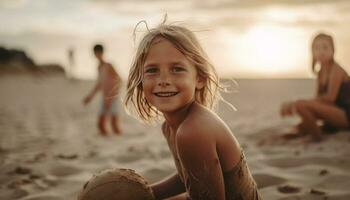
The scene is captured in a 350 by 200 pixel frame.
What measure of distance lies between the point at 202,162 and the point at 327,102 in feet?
12.5

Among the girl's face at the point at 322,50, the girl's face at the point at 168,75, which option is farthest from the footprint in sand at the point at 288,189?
the girl's face at the point at 322,50

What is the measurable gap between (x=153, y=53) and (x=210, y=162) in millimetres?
724

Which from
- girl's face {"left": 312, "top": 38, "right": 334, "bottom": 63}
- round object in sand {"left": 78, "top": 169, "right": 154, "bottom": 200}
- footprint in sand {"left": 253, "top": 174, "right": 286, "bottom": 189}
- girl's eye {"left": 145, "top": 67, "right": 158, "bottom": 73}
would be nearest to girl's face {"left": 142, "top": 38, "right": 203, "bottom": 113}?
girl's eye {"left": 145, "top": 67, "right": 158, "bottom": 73}

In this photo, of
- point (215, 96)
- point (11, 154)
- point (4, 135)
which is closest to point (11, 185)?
point (11, 154)

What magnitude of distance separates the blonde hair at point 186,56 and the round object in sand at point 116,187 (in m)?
0.51

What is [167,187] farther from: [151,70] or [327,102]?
[327,102]

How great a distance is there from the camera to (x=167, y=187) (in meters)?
3.36

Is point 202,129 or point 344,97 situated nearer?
point 202,129

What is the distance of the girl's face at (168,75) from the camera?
2.72 meters

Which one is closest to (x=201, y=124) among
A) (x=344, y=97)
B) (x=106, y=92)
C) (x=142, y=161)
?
(x=142, y=161)

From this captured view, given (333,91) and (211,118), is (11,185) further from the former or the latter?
(333,91)

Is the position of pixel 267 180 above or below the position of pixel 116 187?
below

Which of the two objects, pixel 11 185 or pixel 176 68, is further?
pixel 11 185

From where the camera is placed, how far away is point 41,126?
884 centimetres
